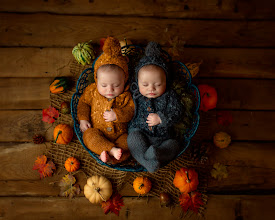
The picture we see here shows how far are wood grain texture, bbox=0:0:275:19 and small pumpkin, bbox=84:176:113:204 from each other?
1.38 meters

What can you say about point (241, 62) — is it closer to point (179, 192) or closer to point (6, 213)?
point (179, 192)

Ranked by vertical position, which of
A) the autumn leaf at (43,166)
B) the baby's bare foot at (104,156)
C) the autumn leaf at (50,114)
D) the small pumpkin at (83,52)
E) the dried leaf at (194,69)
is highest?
Answer: the small pumpkin at (83,52)

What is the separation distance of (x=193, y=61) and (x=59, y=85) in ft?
3.64

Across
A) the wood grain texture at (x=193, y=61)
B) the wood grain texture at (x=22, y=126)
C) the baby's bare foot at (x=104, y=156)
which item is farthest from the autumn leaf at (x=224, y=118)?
the wood grain texture at (x=22, y=126)

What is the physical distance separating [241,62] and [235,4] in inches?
20.9

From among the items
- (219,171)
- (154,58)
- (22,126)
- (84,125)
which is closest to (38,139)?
(22,126)

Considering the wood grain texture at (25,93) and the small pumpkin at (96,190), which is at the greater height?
the wood grain texture at (25,93)

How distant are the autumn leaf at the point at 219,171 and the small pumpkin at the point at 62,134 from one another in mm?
1126

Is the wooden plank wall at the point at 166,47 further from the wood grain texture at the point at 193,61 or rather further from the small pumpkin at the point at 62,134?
the small pumpkin at the point at 62,134

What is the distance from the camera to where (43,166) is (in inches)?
71.6

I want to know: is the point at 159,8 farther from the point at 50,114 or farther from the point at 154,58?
the point at 50,114

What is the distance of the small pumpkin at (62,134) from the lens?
1.73 metres

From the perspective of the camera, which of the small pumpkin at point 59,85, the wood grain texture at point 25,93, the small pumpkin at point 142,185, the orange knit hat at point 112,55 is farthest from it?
the wood grain texture at point 25,93

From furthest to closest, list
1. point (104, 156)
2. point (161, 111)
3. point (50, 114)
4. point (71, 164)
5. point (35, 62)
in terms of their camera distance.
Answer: point (35, 62)
point (50, 114)
point (71, 164)
point (161, 111)
point (104, 156)
